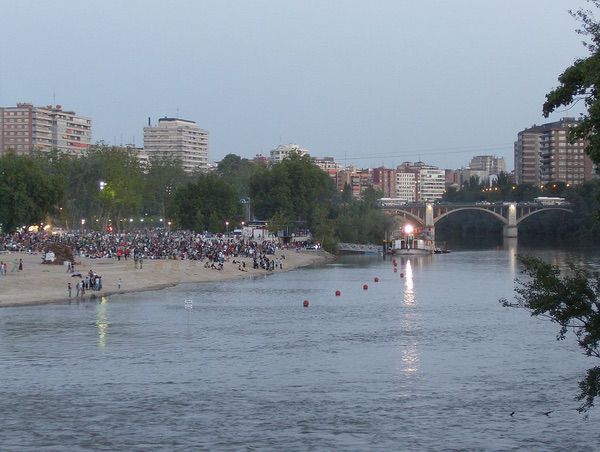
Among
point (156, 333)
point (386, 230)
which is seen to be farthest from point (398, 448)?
point (386, 230)

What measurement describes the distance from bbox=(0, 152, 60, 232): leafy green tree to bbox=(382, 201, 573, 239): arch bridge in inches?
2467

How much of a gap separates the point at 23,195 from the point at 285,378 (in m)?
65.7

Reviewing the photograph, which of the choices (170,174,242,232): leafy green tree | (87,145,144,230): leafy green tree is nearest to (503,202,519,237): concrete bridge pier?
(170,174,242,232): leafy green tree

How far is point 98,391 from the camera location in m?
31.4

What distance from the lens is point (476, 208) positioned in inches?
6014

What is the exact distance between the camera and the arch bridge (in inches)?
5974

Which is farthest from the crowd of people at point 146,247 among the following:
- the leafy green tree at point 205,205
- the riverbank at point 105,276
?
the leafy green tree at point 205,205

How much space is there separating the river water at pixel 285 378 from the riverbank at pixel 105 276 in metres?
3.28

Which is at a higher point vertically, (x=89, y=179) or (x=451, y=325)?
(x=89, y=179)

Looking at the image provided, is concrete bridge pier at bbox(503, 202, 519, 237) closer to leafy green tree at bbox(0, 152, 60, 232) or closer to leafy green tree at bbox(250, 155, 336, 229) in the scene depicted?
leafy green tree at bbox(250, 155, 336, 229)

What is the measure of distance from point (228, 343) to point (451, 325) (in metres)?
11.9

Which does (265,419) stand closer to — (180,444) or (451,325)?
(180,444)

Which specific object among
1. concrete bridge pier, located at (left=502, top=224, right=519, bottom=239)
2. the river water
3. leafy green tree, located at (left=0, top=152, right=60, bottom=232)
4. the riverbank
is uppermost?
leafy green tree, located at (left=0, top=152, right=60, bottom=232)

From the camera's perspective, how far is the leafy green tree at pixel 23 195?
3701 inches
